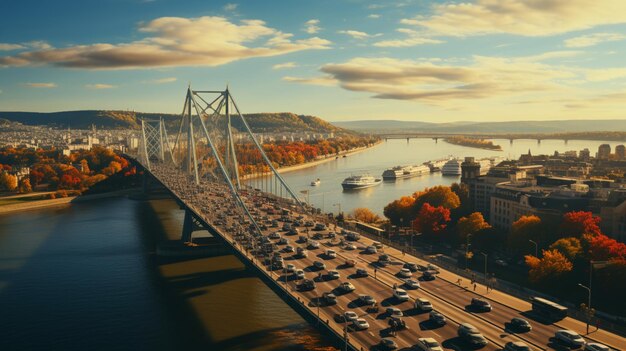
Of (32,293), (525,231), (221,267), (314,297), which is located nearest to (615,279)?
(525,231)

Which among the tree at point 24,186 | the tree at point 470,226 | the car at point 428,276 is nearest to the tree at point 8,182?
the tree at point 24,186

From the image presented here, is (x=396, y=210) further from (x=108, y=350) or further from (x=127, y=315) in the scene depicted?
(x=108, y=350)

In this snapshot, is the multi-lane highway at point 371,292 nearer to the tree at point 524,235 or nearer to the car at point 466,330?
the car at point 466,330

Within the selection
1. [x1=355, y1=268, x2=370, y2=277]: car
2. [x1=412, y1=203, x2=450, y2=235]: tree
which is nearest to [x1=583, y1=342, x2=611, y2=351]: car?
[x1=355, y1=268, x2=370, y2=277]: car

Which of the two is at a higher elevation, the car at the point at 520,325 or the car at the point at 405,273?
the car at the point at 405,273

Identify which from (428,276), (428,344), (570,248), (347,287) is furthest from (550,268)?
(428,344)

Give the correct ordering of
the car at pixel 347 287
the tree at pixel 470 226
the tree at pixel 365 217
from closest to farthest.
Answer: the car at pixel 347 287
the tree at pixel 470 226
the tree at pixel 365 217

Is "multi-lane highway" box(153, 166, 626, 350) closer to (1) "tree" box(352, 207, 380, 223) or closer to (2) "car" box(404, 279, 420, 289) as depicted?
(2) "car" box(404, 279, 420, 289)

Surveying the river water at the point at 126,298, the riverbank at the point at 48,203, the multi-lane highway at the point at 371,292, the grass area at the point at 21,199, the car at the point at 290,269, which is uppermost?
the car at the point at 290,269
